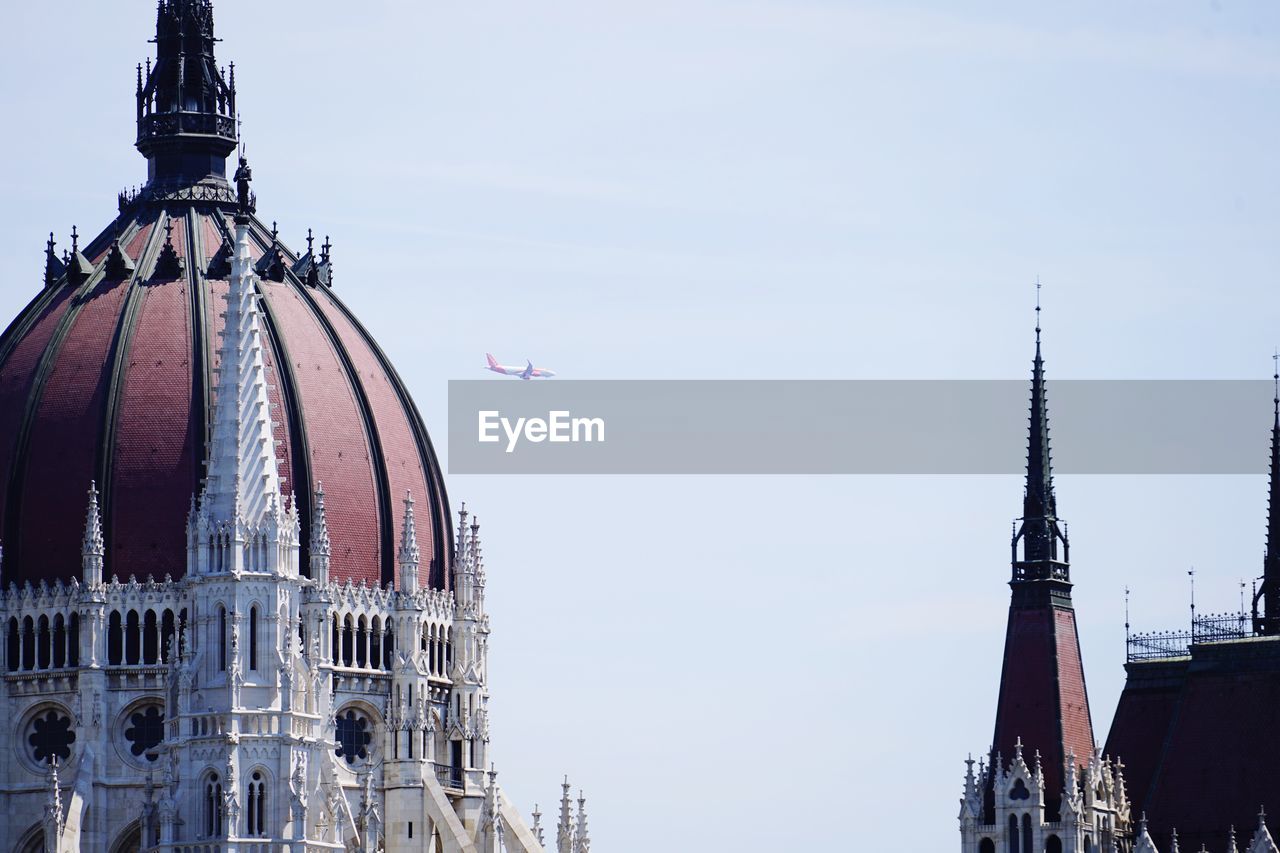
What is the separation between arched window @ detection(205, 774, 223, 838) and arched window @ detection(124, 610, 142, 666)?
10.5 metres

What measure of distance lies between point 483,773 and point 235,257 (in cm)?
2517

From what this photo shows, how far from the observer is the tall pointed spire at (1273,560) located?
414 ft

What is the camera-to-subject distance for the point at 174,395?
431 feet

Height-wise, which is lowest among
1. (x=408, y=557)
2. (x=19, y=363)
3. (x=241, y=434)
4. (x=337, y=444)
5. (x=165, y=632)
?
(x=165, y=632)

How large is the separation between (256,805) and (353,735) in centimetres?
1364

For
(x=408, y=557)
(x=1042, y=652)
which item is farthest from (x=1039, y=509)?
(x=408, y=557)

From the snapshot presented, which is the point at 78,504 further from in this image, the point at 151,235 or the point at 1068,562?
the point at 1068,562

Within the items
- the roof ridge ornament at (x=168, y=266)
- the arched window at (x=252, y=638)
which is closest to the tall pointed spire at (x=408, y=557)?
the arched window at (x=252, y=638)

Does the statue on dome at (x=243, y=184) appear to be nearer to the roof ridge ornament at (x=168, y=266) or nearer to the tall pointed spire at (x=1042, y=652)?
the roof ridge ornament at (x=168, y=266)

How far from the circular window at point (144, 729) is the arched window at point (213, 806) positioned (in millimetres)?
9388

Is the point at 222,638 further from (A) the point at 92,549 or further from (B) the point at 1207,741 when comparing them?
(B) the point at 1207,741

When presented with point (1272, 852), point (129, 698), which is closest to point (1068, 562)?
point (1272, 852)

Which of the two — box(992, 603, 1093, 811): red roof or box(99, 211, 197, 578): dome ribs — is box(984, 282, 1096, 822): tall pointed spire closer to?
box(992, 603, 1093, 811): red roof

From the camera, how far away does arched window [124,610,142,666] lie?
128375 mm
